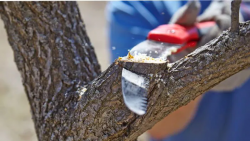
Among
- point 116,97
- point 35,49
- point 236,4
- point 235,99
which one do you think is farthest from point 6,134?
point 236,4

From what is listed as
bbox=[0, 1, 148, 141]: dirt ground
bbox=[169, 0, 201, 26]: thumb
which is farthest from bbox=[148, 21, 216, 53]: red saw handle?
bbox=[0, 1, 148, 141]: dirt ground

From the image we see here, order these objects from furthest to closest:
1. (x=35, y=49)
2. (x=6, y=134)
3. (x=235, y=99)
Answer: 1. (x=6, y=134)
2. (x=235, y=99)
3. (x=35, y=49)

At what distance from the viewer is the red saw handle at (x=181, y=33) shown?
2.58ft

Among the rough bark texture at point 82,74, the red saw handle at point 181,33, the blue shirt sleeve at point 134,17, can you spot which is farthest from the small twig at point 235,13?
the blue shirt sleeve at point 134,17

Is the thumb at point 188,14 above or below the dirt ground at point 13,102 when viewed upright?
below

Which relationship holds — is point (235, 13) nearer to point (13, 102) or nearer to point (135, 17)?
point (135, 17)

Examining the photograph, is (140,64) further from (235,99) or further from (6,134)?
(6,134)

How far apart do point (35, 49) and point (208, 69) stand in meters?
0.38

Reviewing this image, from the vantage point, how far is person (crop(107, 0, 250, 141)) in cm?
113

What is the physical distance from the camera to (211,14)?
103 centimetres

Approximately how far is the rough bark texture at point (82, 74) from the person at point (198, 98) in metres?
0.35

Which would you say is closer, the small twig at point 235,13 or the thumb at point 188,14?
the small twig at point 235,13

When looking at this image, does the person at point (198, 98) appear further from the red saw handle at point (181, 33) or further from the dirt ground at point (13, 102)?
the dirt ground at point (13, 102)

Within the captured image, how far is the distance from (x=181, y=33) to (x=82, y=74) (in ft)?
1.02
